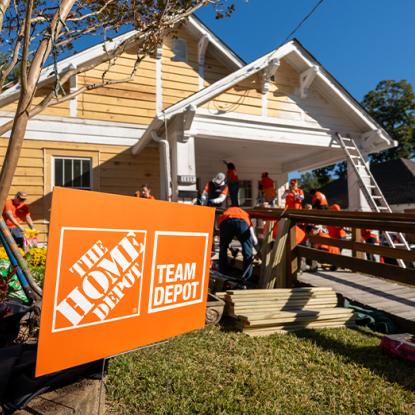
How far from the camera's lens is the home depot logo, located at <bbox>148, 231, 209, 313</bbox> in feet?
7.09

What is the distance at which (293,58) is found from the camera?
31.7 ft

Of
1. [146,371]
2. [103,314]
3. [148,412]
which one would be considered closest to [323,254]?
[146,371]

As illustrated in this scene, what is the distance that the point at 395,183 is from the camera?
24.8m

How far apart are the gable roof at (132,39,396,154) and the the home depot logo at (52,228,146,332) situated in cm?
648

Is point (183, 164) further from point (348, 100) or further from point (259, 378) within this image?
point (259, 378)

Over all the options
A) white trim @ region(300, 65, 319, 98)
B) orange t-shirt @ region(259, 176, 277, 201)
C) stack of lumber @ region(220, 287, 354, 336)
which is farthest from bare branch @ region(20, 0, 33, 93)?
orange t-shirt @ region(259, 176, 277, 201)

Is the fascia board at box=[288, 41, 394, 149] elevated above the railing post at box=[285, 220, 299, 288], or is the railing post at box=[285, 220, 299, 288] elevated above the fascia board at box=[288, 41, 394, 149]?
the fascia board at box=[288, 41, 394, 149]

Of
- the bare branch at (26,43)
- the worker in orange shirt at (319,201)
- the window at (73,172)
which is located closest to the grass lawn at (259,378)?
the bare branch at (26,43)

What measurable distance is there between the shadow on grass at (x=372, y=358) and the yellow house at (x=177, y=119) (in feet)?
15.6

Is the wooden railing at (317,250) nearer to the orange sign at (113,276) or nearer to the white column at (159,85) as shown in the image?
the orange sign at (113,276)

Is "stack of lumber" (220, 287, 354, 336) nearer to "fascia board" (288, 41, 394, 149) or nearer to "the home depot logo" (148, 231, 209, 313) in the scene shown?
"the home depot logo" (148, 231, 209, 313)

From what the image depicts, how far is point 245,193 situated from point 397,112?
120 feet

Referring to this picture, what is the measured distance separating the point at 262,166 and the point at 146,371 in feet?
38.1

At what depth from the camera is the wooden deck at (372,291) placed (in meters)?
4.58
